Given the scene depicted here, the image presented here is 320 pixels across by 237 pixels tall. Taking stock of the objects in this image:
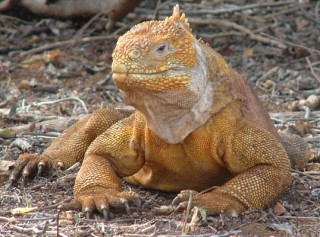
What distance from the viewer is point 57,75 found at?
12.7m

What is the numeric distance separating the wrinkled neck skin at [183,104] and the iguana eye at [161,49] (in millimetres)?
256

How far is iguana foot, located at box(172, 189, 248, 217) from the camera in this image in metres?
6.18

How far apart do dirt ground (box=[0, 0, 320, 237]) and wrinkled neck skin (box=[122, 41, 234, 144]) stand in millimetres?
617

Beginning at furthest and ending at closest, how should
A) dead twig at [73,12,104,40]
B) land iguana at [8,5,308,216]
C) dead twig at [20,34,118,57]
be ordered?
dead twig at [73,12,104,40]
dead twig at [20,34,118,57]
land iguana at [8,5,308,216]

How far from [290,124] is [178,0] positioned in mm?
6083

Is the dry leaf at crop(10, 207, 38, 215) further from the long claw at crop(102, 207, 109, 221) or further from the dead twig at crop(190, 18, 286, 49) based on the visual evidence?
the dead twig at crop(190, 18, 286, 49)

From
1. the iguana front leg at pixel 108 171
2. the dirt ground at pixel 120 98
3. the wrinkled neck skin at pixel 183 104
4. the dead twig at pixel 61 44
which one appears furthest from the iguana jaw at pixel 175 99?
the dead twig at pixel 61 44

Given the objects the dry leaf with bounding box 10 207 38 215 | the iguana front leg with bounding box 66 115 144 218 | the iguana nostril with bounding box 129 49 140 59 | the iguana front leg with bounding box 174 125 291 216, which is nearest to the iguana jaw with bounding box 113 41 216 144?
the iguana nostril with bounding box 129 49 140 59

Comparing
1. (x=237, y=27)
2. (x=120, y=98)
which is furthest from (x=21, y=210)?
(x=237, y=27)

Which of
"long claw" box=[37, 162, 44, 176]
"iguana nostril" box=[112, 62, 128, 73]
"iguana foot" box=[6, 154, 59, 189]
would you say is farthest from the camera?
"long claw" box=[37, 162, 44, 176]

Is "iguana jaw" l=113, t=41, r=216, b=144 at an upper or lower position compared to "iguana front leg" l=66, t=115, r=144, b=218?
upper

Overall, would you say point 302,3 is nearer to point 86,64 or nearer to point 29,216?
point 86,64

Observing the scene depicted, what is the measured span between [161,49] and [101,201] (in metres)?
1.14

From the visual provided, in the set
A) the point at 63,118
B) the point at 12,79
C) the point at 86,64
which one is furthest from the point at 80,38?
the point at 63,118
